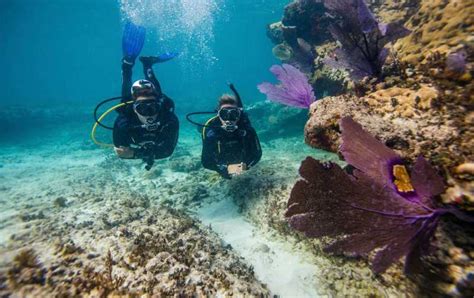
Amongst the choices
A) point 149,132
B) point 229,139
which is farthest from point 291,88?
point 149,132

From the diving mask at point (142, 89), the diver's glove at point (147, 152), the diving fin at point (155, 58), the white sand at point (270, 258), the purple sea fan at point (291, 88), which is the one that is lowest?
the white sand at point (270, 258)

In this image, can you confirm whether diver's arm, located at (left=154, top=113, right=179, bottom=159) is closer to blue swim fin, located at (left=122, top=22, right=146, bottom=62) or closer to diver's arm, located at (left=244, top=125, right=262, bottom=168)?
diver's arm, located at (left=244, top=125, right=262, bottom=168)

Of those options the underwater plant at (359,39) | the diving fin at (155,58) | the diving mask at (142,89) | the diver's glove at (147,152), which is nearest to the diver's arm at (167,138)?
the diver's glove at (147,152)

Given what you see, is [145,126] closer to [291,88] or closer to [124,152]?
[124,152]

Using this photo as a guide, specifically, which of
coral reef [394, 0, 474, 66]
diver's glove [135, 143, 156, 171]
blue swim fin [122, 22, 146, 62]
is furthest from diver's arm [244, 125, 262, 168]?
blue swim fin [122, 22, 146, 62]

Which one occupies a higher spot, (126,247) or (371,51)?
(371,51)

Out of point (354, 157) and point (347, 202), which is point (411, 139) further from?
point (347, 202)

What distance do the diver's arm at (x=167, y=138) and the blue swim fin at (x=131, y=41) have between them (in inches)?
137

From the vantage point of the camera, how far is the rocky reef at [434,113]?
202 centimetres

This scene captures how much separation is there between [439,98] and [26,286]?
12.4ft

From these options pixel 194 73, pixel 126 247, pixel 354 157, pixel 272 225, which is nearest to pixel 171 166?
pixel 272 225

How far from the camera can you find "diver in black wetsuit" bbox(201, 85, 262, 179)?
550 centimetres

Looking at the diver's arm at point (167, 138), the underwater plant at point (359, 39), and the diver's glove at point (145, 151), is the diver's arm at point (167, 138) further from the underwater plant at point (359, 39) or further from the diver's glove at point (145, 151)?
the underwater plant at point (359, 39)

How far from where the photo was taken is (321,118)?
9.97ft
